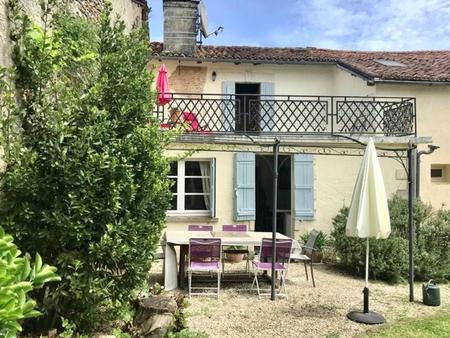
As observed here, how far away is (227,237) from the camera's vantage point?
8109 mm

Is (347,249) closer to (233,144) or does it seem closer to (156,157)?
(233,144)

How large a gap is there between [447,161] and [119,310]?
1092 centimetres

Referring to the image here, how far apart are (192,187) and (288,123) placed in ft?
11.2

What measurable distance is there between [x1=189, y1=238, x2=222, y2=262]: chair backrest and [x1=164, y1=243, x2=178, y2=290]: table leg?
47 centimetres

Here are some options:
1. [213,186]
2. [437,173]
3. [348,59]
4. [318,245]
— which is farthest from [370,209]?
[348,59]

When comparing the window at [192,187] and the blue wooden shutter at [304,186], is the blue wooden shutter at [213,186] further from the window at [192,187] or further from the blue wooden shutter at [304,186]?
the blue wooden shutter at [304,186]

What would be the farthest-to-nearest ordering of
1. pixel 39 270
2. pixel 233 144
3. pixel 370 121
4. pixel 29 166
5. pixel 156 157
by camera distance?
1. pixel 370 121
2. pixel 233 144
3. pixel 156 157
4. pixel 29 166
5. pixel 39 270

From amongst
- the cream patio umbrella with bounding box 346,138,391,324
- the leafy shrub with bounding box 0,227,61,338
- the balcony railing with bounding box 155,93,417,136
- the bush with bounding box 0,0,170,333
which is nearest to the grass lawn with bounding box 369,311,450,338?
the cream patio umbrella with bounding box 346,138,391,324

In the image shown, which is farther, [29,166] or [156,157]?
[156,157]

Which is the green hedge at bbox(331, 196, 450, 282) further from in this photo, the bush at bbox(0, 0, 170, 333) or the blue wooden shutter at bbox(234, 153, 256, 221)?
the bush at bbox(0, 0, 170, 333)

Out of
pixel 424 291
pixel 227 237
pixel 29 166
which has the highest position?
pixel 29 166

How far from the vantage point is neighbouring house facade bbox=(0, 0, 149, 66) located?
409cm

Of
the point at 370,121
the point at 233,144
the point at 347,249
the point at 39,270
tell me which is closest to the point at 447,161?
the point at 370,121

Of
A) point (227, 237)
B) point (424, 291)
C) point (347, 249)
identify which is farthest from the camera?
point (347, 249)
